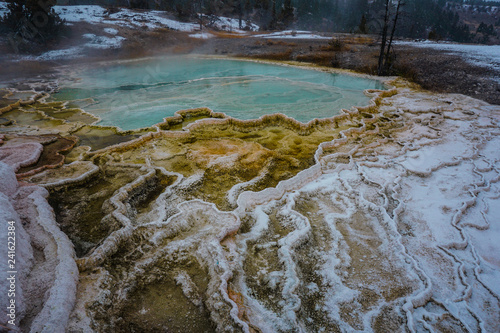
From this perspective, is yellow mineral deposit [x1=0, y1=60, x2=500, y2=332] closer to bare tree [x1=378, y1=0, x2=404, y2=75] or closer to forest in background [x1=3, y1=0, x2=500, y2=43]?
bare tree [x1=378, y1=0, x2=404, y2=75]

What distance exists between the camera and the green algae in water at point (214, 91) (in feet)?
29.6

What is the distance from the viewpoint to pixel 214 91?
11.3 meters

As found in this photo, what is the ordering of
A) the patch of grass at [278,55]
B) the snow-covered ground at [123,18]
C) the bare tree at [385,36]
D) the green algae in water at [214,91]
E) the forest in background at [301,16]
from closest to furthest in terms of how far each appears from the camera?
the green algae in water at [214,91]
the bare tree at [385,36]
the patch of grass at [278,55]
the snow-covered ground at [123,18]
the forest in background at [301,16]

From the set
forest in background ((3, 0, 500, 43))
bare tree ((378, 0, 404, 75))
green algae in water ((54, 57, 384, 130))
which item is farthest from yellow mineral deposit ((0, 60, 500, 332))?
forest in background ((3, 0, 500, 43))

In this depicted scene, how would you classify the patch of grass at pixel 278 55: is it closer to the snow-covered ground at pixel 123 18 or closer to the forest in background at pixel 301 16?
the snow-covered ground at pixel 123 18

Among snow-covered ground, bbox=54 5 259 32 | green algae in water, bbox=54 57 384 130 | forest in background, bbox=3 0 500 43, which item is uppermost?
forest in background, bbox=3 0 500 43

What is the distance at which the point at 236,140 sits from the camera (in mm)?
7027

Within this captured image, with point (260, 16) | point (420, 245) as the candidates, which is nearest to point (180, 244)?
point (420, 245)

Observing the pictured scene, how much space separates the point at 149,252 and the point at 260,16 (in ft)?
157

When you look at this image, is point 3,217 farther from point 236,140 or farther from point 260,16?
point 260,16

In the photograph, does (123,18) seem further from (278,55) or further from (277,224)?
(277,224)

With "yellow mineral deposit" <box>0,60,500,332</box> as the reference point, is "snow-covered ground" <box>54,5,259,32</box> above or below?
above

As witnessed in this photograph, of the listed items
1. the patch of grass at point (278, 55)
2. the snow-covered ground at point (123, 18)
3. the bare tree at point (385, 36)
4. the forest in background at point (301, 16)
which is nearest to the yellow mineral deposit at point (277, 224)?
the bare tree at point (385, 36)

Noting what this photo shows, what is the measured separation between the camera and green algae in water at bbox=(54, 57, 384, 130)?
902 centimetres
